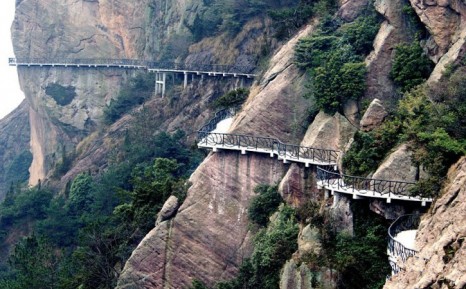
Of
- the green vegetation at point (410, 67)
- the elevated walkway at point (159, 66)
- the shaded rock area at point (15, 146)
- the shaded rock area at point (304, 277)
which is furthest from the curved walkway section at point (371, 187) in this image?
the shaded rock area at point (15, 146)

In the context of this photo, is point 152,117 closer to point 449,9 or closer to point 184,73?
point 184,73

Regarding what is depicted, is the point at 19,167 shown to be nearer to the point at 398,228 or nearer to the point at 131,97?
the point at 131,97

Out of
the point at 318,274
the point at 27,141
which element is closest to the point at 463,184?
the point at 318,274

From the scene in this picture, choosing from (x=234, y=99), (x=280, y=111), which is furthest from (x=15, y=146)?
(x=280, y=111)

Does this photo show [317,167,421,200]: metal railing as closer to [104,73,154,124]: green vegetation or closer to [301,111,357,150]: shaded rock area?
[301,111,357,150]: shaded rock area

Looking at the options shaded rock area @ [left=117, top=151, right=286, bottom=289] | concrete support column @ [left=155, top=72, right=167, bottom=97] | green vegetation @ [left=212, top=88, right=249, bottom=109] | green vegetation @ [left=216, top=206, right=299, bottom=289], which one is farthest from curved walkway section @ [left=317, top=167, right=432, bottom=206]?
concrete support column @ [left=155, top=72, right=167, bottom=97]

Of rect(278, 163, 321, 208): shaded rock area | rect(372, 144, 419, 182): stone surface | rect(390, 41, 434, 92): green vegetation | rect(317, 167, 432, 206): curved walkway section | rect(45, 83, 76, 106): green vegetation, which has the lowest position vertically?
rect(45, 83, 76, 106): green vegetation
